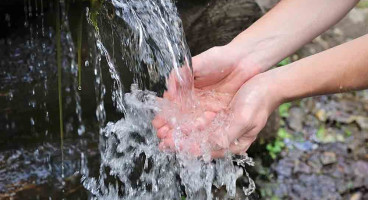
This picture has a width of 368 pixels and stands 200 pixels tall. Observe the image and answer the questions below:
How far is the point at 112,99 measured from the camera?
324cm

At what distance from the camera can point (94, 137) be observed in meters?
3.13

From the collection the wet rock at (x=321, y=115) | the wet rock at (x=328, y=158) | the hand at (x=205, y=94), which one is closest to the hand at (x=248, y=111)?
the hand at (x=205, y=94)

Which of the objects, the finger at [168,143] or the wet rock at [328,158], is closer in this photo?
the finger at [168,143]

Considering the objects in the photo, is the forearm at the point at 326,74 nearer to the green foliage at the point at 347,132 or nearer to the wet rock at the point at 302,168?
the wet rock at the point at 302,168

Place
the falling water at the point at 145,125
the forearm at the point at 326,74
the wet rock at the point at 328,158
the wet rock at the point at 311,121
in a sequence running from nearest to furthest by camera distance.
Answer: the forearm at the point at 326,74
the falling water at the point at 145,125
the wet rock at the point at 328,158
the wet rock at the point at 311,121

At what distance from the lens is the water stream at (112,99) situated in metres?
2.27

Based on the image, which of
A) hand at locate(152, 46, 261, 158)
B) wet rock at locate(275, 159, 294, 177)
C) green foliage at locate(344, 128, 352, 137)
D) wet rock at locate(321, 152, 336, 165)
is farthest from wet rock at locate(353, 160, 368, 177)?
hand at locate(152, 46, 261, 158)

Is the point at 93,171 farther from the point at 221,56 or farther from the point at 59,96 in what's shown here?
the point at 221,56

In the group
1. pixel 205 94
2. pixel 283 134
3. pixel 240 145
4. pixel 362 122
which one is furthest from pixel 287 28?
pixel 362 122

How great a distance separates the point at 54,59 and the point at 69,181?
3.14 feet

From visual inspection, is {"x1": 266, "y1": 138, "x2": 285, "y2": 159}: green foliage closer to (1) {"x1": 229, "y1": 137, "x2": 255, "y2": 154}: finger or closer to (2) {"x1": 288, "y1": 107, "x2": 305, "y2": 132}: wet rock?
(2) {"x1": 288, "y1": 107, "x2": 305, "y2": 132}: wet rock

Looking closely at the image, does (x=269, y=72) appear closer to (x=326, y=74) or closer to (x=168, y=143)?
(x=326, y=74)

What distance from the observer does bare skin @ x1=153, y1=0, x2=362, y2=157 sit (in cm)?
190

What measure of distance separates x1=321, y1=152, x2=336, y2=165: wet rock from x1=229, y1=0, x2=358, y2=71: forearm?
1.49m
